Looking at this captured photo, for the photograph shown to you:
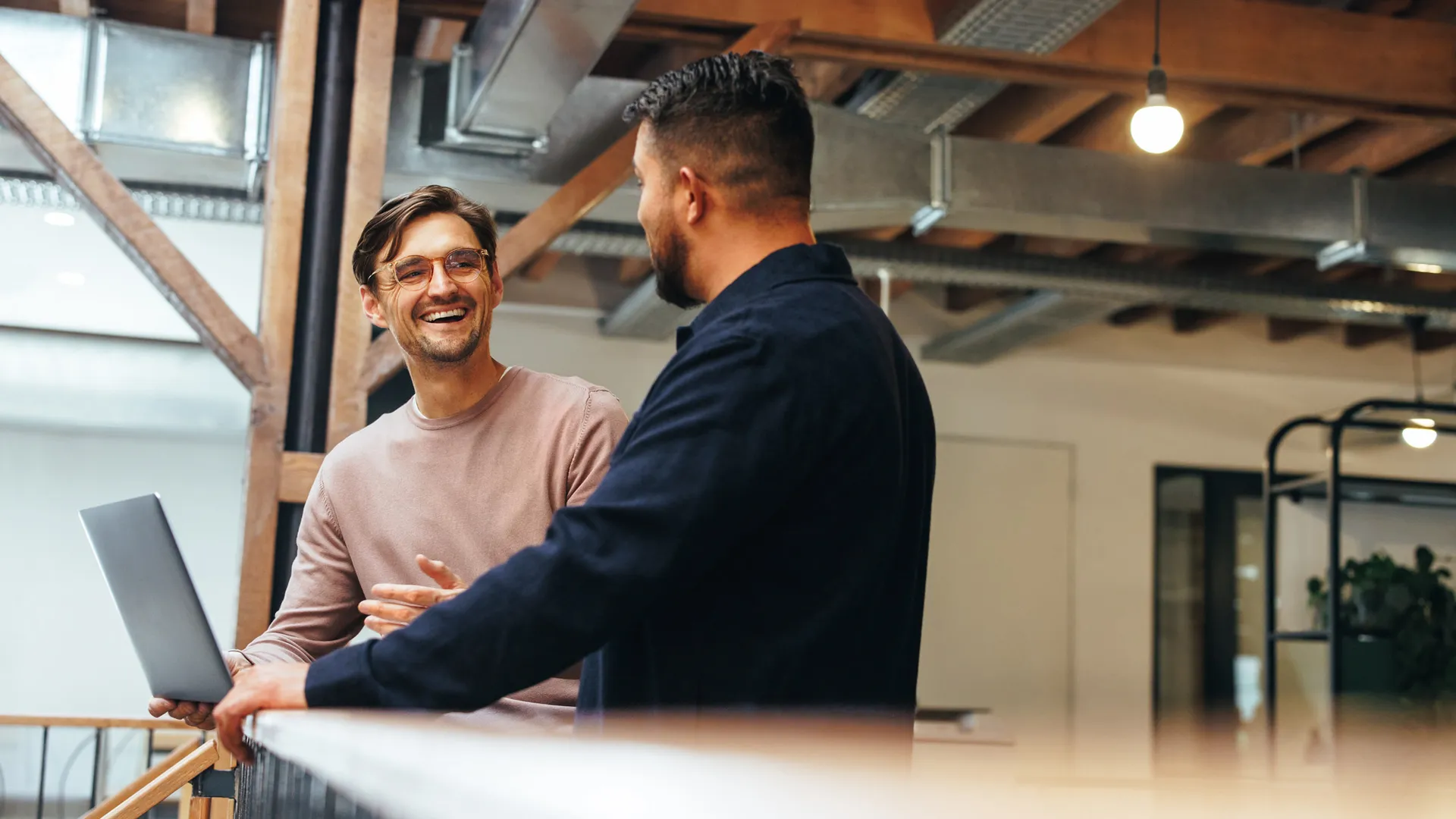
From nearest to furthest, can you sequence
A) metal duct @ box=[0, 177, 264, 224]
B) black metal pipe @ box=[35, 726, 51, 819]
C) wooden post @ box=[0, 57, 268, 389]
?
wooden post @ box=[0, 57, 268, 389], metal duct @ box=[0, 177, 264, 224], black metal pipe @ box=[35, 726, 51, 819]

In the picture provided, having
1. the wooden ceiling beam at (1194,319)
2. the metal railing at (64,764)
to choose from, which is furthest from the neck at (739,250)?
the wooden ceiling beam at (1194,319)

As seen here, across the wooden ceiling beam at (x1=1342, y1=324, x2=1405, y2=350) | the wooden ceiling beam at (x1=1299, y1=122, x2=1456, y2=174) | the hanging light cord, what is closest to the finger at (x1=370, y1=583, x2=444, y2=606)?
the hanging light cord

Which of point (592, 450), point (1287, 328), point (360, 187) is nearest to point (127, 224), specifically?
point (360, 187)

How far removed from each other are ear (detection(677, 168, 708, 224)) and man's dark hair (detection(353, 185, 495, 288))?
27.6 inches

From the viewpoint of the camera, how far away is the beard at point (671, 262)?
4.94 ft

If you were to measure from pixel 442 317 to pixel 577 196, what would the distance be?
1.73m

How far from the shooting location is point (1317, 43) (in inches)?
161

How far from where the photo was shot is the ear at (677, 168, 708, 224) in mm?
1488

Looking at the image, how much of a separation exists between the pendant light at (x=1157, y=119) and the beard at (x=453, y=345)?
84.0 inches

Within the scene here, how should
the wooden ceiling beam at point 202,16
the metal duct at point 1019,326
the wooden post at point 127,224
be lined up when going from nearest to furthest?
the wooden post at point 127,224, the wooden ceiling beam at point 202,16, the metal duct at point 1019,326

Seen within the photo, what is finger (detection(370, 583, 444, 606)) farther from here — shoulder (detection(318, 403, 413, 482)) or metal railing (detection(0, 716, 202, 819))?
metal railing (detection(0, 716, 202, 819))

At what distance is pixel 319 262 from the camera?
3621 millimetres

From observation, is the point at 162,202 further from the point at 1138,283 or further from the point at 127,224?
the point at 1138,283

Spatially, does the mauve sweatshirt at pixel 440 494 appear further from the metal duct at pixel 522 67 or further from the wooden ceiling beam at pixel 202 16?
the wooden ceiling beam at pixel 202 16
